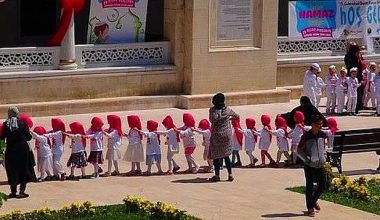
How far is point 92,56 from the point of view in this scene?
26.1 m

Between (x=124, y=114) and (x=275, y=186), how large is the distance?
299 inches

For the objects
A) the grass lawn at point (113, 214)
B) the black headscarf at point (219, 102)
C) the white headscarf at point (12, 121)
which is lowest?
the grass lawn at point (113, 214)

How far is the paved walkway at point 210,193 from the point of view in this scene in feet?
54.4

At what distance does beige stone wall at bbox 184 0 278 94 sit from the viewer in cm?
2659

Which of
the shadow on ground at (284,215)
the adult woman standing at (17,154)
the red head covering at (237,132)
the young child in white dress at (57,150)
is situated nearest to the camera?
the shadow on ground at (284,215)

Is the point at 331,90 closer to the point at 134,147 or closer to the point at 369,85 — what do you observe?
the point at 369,85

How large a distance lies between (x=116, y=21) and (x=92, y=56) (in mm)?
1085

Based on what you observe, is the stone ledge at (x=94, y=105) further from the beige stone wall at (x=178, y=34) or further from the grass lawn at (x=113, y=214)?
the grass lawn at (x=113, y=214)

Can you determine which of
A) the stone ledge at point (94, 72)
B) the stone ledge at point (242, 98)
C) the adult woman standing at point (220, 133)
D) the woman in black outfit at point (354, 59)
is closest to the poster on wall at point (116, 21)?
the stone ledge at point (94, 72)

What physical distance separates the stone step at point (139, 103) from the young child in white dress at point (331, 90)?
155cm

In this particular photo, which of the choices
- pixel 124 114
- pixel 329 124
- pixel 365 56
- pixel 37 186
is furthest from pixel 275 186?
pixel 365 56

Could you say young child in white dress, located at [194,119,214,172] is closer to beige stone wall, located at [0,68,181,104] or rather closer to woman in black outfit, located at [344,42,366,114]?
beige stone wall, located at [0,68,181,104]

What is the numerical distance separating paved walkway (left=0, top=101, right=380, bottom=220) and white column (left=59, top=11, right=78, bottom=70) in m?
5.54

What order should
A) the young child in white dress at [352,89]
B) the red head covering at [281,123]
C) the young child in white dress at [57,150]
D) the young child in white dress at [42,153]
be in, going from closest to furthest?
the young child in white dress at [42,153] < the young child in white dress at [57,150] < the red head covering at [281,123] < the young child in white dress at [352,89]
